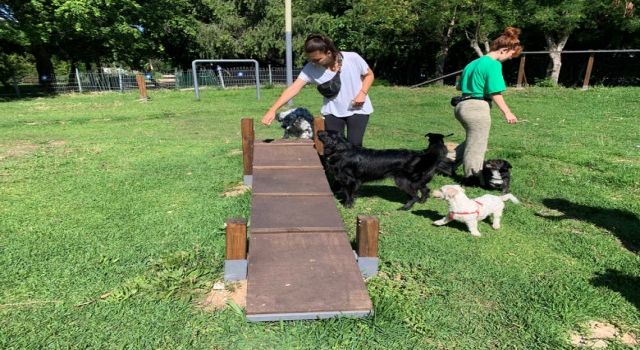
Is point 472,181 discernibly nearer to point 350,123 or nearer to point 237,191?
point 350,123

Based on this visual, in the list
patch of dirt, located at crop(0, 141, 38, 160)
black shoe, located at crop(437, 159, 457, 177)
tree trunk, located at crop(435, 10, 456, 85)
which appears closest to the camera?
black shoe, located at crop(437, 159, 457, 177)

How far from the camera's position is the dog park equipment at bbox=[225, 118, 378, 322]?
2518 mm

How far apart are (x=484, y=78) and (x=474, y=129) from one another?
59cm

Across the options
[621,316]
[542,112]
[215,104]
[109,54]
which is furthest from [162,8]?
[621,316]

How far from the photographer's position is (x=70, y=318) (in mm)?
2752

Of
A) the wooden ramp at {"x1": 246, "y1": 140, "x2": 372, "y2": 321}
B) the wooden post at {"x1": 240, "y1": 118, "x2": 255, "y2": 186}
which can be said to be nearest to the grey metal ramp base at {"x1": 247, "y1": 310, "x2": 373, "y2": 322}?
the wooden ramp at {"x1": 246, "y1": 140, "x2": 372, "y2": 321}

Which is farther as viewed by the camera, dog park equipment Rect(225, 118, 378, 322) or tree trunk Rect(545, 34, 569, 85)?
tree trunk Rect(545, 34, 569, 85)

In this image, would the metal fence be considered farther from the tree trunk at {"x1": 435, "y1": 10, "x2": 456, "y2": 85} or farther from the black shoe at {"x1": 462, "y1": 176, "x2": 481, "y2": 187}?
the black shoe at {"x1": 462, "y1": 176, "x2": 481, "y2": 187}

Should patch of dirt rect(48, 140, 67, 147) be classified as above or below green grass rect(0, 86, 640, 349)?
below

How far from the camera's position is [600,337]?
2.57 meters

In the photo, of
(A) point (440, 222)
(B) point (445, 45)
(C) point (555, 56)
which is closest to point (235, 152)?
(A) point (440, 222)

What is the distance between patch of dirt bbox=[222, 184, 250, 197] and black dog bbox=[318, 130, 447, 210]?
126cm

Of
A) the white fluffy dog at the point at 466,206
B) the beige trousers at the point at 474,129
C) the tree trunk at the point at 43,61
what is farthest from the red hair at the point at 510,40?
the tree trunk at the point at 43,61

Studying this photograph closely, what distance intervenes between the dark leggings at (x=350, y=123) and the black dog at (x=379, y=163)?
15 centimetres
